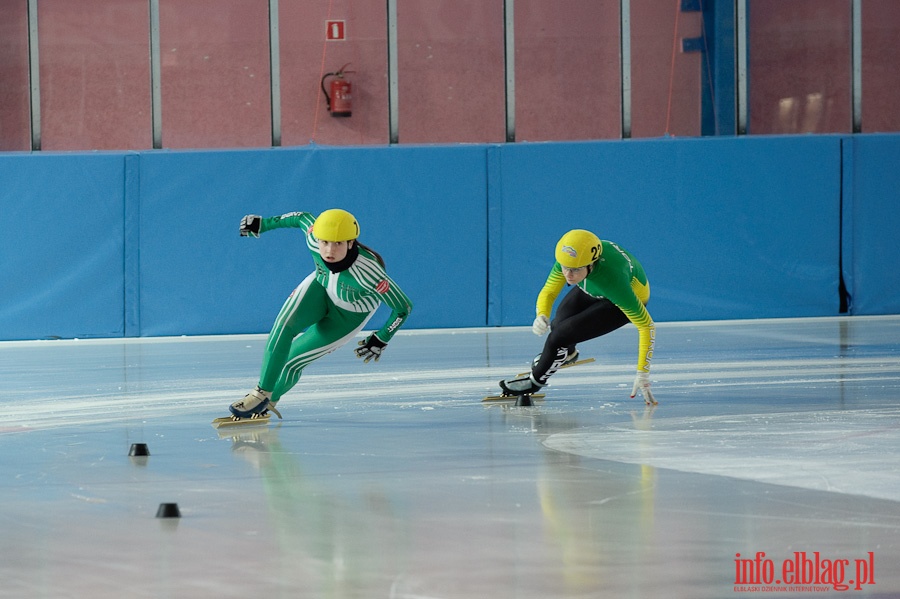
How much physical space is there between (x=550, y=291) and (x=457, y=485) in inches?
101

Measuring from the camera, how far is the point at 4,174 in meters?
11.7

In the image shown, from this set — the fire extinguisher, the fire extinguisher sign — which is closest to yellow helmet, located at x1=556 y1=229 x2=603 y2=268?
the fire extinguisher sign

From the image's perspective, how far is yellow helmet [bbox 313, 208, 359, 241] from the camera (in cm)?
650

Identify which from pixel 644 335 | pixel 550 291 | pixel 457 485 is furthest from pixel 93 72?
pixel 457 485

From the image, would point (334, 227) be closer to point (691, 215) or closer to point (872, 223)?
point (691, 215)

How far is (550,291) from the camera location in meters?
7.35

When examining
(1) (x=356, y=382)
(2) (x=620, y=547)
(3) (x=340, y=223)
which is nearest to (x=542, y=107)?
(1) (x=356, y=382)

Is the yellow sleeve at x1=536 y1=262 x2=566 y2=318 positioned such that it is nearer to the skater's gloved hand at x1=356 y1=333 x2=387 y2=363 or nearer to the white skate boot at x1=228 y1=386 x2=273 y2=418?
the skater's gloved hand at x1=356 y1=333 x2=387 y2=363

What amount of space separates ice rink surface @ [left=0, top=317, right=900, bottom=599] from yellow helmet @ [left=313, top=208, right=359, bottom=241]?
1.00 m

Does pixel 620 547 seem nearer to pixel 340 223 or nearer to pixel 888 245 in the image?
pixel 340 223

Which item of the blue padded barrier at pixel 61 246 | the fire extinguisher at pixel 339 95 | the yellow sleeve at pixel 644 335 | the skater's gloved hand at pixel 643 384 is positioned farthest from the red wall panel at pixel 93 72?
the skater's gloved hand at pixel 643 384

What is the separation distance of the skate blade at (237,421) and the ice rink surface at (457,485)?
0.10 meters

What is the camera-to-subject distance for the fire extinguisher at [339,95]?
48.3 feet

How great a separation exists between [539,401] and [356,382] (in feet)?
5.05
